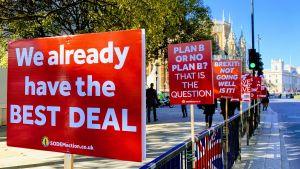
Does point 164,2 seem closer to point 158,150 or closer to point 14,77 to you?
point 158,150

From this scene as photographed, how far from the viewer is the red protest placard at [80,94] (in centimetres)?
291

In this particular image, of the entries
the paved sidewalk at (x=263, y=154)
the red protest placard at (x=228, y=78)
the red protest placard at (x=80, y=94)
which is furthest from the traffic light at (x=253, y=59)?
the red protest placard at (x=80, y=94)

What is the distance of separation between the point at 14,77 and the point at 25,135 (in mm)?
439

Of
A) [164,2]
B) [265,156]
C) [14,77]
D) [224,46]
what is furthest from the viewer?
[224,46]

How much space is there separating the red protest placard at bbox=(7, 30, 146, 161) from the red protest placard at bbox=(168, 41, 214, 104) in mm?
3477

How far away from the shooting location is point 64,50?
3.27 meters

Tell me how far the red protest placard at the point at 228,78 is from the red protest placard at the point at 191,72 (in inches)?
155

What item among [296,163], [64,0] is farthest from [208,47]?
[64,0]

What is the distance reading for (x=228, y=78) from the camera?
35.3ft

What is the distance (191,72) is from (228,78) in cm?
423

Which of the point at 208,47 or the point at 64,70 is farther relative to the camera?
the point at 208,47

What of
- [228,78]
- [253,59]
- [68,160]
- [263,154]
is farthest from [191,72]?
[253,59]

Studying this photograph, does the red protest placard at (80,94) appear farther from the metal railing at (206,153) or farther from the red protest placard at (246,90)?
the red protest placard at (246,90)

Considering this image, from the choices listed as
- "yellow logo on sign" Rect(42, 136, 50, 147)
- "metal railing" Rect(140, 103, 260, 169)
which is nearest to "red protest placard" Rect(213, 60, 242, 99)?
"metal railing" Rect(140, 103, 260, 169)
